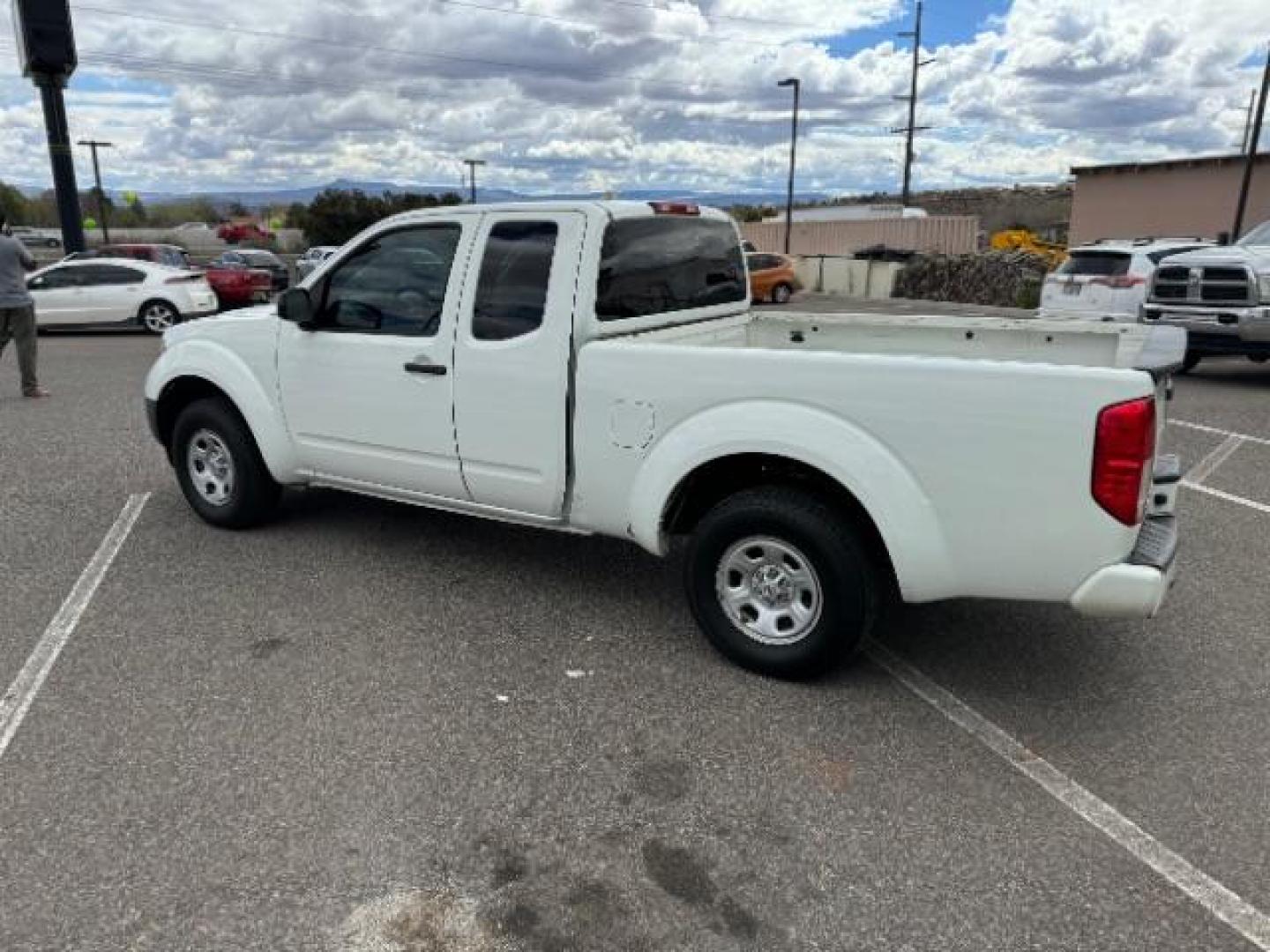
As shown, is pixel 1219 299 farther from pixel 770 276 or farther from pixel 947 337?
pixel 770 276

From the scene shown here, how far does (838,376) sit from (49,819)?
9.48 feet

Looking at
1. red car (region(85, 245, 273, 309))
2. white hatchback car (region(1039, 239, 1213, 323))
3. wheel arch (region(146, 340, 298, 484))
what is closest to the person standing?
wheel arch (region(146, 340, 298, 484))

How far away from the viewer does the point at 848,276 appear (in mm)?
33062

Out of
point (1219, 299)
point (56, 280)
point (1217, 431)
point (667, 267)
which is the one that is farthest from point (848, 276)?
point (667, 267)

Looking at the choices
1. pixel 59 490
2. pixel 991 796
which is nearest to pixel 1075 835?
pixel 991 796

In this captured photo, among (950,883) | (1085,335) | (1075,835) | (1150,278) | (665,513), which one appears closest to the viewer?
(950,883)

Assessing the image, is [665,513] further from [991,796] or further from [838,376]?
[991,796]

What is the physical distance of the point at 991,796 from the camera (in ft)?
10.0

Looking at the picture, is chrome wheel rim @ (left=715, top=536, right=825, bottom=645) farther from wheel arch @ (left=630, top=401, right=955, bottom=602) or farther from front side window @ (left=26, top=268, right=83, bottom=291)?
front side window @ (left=26, top=268, right=83, bottom=291)

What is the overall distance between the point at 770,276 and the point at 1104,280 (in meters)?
13.2

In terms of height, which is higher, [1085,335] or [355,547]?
[1085,335]

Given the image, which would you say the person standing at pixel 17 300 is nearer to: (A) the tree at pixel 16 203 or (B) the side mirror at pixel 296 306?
(B) the side mirror at pixel 296 306

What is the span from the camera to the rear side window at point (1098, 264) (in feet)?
43.0

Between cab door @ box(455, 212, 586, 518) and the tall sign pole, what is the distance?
54.4ft
